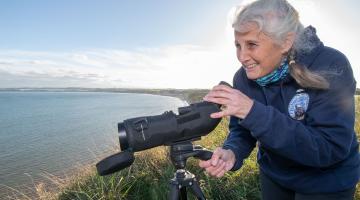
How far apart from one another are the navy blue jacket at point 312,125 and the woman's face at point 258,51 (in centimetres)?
12

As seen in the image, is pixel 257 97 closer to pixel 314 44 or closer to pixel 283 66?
pixel 283 66

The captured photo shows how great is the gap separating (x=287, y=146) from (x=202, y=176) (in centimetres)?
371

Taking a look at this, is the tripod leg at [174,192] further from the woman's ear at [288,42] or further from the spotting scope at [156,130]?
the woman's ear at [288,42]

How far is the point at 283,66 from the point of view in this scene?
6.83ft

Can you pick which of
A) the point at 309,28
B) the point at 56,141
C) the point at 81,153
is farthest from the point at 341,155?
the point at 56,141

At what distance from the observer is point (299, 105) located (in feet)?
6.64

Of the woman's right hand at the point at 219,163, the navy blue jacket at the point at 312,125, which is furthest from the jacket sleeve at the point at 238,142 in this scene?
the navy blue jacket at the point at 312,125

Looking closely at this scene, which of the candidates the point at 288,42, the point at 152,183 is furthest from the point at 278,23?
the point at 152,183

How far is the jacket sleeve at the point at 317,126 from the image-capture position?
1.75 metres

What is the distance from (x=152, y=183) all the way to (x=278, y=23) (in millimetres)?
3982

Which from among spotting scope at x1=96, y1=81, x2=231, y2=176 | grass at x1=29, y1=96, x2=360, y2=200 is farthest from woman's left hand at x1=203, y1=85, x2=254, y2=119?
Result: grass at x1=29, y1=96, x2=360, y2=200

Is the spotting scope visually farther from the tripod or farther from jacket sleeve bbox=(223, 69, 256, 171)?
jacket sleeve bbox=(223, 69, 256, 171)

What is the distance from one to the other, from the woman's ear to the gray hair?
0.7 inches

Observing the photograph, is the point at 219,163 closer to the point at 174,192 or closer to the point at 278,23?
the point at 174,192
